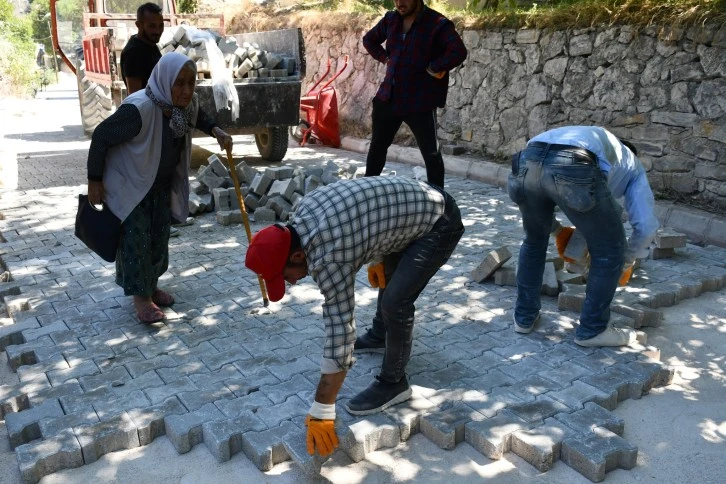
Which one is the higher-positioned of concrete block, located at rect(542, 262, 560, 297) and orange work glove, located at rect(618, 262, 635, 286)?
orange work glove, located at rect(618, 262, 635, 286)

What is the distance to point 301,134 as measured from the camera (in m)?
11.7

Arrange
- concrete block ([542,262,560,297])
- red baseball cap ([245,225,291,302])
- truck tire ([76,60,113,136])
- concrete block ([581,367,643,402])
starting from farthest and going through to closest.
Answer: truck tire ([76,60,113,136]) → concrete block ([542,262,560,297]) → concrete block ([581,367,643,402]) → red baseball cap ([245,225,291,302])

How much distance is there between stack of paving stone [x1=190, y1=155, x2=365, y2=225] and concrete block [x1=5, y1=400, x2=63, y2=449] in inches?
134

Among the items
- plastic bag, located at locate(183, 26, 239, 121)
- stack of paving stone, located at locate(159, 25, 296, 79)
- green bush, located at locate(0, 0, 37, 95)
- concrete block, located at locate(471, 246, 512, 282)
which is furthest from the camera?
green bush, located at locate(0, 0, 37, 95)

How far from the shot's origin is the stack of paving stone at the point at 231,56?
8.41m

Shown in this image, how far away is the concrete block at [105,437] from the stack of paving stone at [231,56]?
19.5 ft

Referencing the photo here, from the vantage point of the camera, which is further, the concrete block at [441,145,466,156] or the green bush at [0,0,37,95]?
the green bush at [0,0,37,95]

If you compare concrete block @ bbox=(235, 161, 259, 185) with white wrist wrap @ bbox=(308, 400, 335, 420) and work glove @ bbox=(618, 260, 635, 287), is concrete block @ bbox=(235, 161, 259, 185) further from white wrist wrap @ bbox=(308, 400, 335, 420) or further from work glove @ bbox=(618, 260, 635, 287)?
white wrist wrap @ bbox=(308, 400, 335, 420)

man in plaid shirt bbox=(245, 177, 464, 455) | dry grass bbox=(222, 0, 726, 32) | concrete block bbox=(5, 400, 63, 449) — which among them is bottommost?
concrete block bbox=(5, 400, 63, 449)

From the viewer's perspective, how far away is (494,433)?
310 centimetres

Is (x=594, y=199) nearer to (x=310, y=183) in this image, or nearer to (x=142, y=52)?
(x=310, y=183)

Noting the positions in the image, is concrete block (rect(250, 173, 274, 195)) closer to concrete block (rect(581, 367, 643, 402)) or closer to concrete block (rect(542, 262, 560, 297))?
concrete block (rect(542, 262, 560, 297))

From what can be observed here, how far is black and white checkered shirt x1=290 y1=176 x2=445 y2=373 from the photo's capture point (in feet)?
8.81

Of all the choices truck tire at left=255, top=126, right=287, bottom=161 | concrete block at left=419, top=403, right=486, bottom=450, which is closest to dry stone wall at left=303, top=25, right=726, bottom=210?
truck tire at left=255, top=126, right=287, bottom=161
